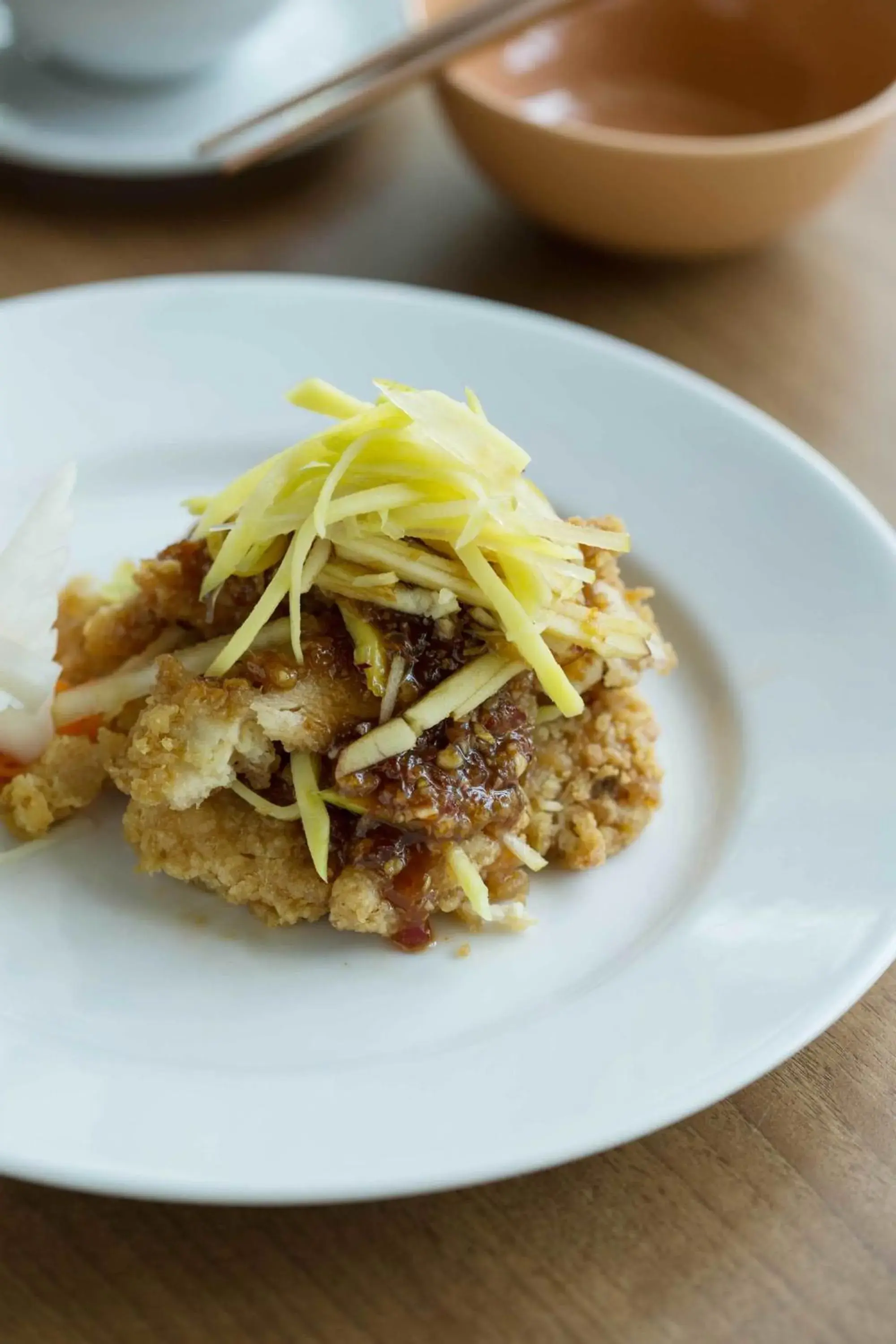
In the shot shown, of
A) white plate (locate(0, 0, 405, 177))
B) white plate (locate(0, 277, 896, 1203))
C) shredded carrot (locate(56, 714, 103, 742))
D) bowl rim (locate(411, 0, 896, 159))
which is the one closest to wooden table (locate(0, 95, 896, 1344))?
white plate (locate(0, 277, 896, 1203))

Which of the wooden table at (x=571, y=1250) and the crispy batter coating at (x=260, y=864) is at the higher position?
the crispy batter coating at (x=260, y=864)

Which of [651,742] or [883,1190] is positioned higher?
[651,742]

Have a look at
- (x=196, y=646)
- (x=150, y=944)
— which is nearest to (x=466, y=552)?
(x=196, y=646)

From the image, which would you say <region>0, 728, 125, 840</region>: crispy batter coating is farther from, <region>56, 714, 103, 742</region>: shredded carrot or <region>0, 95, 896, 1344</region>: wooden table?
<region>0, 95, 896, 1344</region>: wooden table

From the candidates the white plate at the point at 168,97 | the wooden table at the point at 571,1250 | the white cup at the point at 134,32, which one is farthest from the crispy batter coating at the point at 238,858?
the white cup at the point at 134,32

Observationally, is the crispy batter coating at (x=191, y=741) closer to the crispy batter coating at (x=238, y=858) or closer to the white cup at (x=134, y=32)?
the crispy batter coating at (x=238, y=858)

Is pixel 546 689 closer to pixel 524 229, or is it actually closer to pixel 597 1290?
pixel 597 1290
